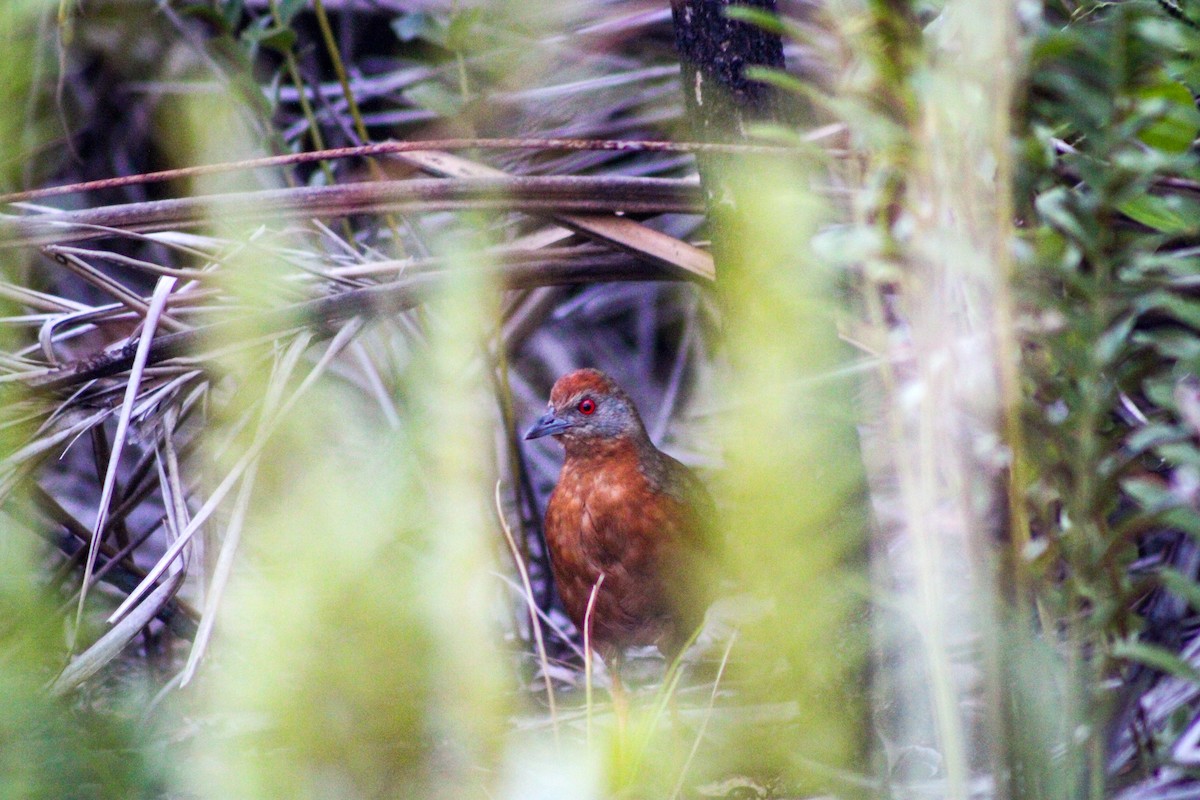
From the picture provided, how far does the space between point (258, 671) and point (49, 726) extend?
65 centimetres

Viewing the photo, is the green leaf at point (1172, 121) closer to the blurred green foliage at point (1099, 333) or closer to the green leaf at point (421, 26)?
the blurred green foliage at point (1099, 333)

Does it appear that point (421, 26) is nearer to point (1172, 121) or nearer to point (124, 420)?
point (124, 420)

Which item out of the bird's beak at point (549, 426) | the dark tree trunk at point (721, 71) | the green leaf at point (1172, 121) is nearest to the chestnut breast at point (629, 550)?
the bird's beak at point (549, 426)

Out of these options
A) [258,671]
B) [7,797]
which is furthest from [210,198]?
[258,671]

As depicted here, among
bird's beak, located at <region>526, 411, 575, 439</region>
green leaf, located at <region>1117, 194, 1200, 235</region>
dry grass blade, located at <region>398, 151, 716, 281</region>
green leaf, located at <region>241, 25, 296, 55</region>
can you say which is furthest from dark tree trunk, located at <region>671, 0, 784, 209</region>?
green leaf, located at <region>241, 25, 296, 55</region>

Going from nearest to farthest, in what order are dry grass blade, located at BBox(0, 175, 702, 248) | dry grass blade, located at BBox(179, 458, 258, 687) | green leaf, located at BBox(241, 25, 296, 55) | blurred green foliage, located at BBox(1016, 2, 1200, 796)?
blurred green foliage, located at BBox(1016, 2, 1200, 796)
dry grass blade, located at BBox(179, 458, 258, 687)
dry grass blade, located at BBox(0, 175, 702, 248)
green leaf, located at BBox(241, 25, 296, 55)

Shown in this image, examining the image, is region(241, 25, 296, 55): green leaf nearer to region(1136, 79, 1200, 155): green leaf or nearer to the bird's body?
the bird's body

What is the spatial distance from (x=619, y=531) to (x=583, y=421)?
0.35 metres

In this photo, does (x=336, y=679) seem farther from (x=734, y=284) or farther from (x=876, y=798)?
(x=734, y=284)

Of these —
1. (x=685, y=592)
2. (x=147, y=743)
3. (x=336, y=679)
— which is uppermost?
(x=336, y=679)

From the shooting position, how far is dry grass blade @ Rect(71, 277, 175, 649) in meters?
1.77

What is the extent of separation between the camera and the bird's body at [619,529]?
256cm

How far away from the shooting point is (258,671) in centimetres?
97

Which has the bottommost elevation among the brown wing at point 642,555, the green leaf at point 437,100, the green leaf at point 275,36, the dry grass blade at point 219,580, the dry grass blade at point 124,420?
the brown wing at point 642,555
